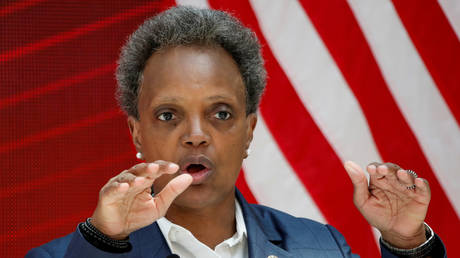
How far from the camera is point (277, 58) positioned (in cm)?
272

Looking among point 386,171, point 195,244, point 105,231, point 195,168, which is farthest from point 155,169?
point 386,171

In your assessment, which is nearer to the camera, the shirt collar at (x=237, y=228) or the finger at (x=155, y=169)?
the finger at (x=155, y=169)

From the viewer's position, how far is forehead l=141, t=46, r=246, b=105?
170cm

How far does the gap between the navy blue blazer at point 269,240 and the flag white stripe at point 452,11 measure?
1222 millimetres

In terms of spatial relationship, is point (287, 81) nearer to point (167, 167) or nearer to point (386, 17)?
point (386, 17)

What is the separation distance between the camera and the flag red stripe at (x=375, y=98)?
270 centimetres

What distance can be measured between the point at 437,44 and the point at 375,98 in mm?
365

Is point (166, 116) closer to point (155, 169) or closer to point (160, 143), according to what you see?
point (160, 143)

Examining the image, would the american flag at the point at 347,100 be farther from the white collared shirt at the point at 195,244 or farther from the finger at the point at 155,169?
the finger at the point at 155,169

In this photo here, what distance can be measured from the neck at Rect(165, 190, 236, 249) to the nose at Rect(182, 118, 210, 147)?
242 mm

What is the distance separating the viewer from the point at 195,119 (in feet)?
5.51

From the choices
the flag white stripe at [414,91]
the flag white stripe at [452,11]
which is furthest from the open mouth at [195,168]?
the flag white stripe at [452,11]

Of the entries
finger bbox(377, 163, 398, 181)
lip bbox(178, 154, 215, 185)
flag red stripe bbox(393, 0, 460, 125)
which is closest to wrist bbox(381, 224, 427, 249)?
finger bbox(377, 163, 398, 181)

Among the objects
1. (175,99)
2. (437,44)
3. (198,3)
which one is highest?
(198,3)
